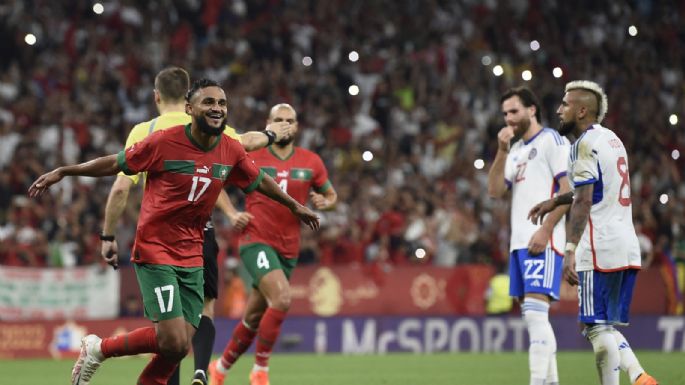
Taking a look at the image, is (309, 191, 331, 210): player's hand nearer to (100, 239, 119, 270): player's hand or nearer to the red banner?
(100, 239, 119, 270): player's hand

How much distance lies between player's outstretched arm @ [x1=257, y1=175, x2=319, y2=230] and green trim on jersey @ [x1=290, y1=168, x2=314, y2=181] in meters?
3.30

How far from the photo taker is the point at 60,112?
23000 millimetres

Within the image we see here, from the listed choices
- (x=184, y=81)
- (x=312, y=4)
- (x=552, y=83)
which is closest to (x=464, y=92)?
(x=552, y=83)

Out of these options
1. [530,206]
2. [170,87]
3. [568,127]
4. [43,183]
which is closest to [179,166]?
[43,183]

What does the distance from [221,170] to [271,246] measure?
3365mm

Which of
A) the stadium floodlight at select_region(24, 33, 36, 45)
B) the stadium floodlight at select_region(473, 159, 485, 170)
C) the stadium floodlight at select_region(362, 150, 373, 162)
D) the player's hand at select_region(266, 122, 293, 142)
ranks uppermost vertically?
the stadium floodlight at select_region(24, 33, 36, 45)

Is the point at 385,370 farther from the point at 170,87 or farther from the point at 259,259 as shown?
the point at 170,87

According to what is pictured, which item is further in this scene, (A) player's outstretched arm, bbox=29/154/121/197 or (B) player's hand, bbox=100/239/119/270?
(B) player's hand, bbox=100/239/119/270

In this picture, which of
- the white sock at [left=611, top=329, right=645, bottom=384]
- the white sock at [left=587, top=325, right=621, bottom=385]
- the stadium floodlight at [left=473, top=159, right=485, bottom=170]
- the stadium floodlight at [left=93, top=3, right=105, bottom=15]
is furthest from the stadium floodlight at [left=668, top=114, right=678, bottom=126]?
the white sock at [left=587, top=325, right=621, bottom=385]

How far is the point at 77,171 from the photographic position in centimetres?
813

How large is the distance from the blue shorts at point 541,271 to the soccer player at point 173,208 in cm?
214

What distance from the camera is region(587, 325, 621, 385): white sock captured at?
9109 millimetres

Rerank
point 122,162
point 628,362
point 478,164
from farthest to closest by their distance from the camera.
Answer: point 478,164 → point 628,362 → point 122,162

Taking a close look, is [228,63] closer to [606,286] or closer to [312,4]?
[312,4]
